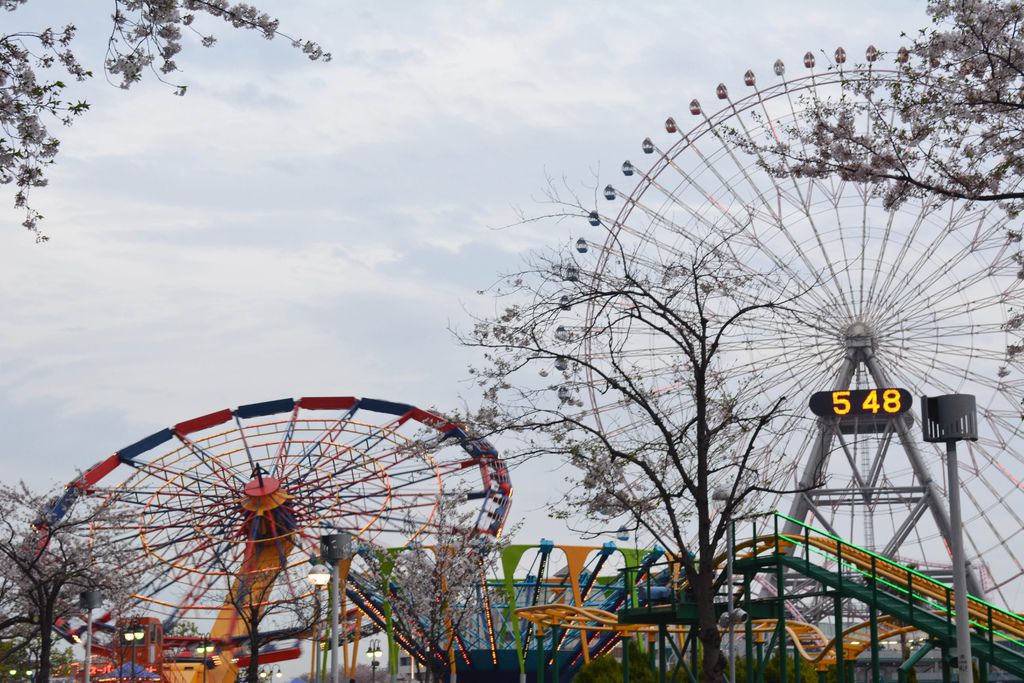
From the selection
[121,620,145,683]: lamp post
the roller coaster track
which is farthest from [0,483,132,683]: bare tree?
the roller coaster track

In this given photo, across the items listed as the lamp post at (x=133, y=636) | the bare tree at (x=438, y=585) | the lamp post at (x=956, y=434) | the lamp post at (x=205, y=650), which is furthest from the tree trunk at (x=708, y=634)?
the lamp post at (x=205, y=650)

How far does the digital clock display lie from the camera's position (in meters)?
39.2

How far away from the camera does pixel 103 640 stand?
5516 centimetres

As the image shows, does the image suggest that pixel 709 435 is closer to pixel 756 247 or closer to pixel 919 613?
pixel 919 613

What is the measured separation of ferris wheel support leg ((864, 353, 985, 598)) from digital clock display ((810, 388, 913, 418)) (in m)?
0.43

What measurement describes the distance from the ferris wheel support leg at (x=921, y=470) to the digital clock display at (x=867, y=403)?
43cm

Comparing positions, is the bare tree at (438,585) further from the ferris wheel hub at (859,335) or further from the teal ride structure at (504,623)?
the ferris wheel hub at (859,335)

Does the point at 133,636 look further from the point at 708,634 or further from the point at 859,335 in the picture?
the point at 708,634

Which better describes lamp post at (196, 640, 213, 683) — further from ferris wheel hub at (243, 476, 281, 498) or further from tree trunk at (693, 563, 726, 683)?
tree trunk at (693, 563, 726, 683)

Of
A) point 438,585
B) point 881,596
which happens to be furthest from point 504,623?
point 881,596

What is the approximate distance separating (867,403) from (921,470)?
2725mm

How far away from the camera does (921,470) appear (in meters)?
39.9

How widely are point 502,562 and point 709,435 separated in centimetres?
2136

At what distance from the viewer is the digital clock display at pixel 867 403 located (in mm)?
39156
